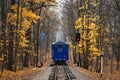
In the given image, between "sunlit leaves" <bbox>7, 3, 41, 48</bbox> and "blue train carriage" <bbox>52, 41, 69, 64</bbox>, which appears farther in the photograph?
"blue train carriage" <bbox>52, 41, 69, 64</bbox>

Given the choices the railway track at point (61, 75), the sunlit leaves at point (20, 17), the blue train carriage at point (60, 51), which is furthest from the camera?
the blue train carriage at point (60, 51)

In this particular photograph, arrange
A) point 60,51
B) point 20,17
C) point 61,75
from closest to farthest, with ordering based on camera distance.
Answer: point 61,75 → point 20,17 → point 60,51

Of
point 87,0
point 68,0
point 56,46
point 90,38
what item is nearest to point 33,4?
point 87,0

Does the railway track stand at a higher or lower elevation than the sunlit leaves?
lower

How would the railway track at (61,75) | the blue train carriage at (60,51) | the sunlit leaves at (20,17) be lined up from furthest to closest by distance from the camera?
the blue train carriage at (60,51) → the sunlit leaves at (20,17) → the railway track at (61,75)

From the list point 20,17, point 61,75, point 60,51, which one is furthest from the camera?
point 60,51

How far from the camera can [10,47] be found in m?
32.1

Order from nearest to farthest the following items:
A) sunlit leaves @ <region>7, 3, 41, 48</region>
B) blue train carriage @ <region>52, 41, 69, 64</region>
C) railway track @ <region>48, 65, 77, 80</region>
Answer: railway track @ <region>48, 65, 77, 80</region>, sunlit leaves @ <region>7, 3, 41, 48</region>, blue train carriage @ <region>52, 41, 69, 64</region>

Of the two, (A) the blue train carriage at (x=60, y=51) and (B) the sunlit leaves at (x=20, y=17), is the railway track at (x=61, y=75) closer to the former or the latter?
(B) the sunlit leaves at (x=20, y=17)

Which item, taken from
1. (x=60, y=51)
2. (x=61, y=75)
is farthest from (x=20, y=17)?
(x=60, y=51)

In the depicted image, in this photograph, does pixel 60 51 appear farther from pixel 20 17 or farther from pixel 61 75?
pixel 61 75

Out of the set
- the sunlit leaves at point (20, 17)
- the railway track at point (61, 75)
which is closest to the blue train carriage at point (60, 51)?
the sunlit leaves at point (20, 17)

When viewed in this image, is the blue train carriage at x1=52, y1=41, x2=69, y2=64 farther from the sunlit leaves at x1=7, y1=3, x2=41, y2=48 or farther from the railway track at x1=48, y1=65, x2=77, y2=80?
the railway track at x1=48, y1=65, x2=77, y2=80

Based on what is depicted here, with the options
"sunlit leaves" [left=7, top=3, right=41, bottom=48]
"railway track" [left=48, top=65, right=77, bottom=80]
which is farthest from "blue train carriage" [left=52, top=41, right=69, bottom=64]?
"railway track" [left=48, top=65, right=77, bottom=80]
